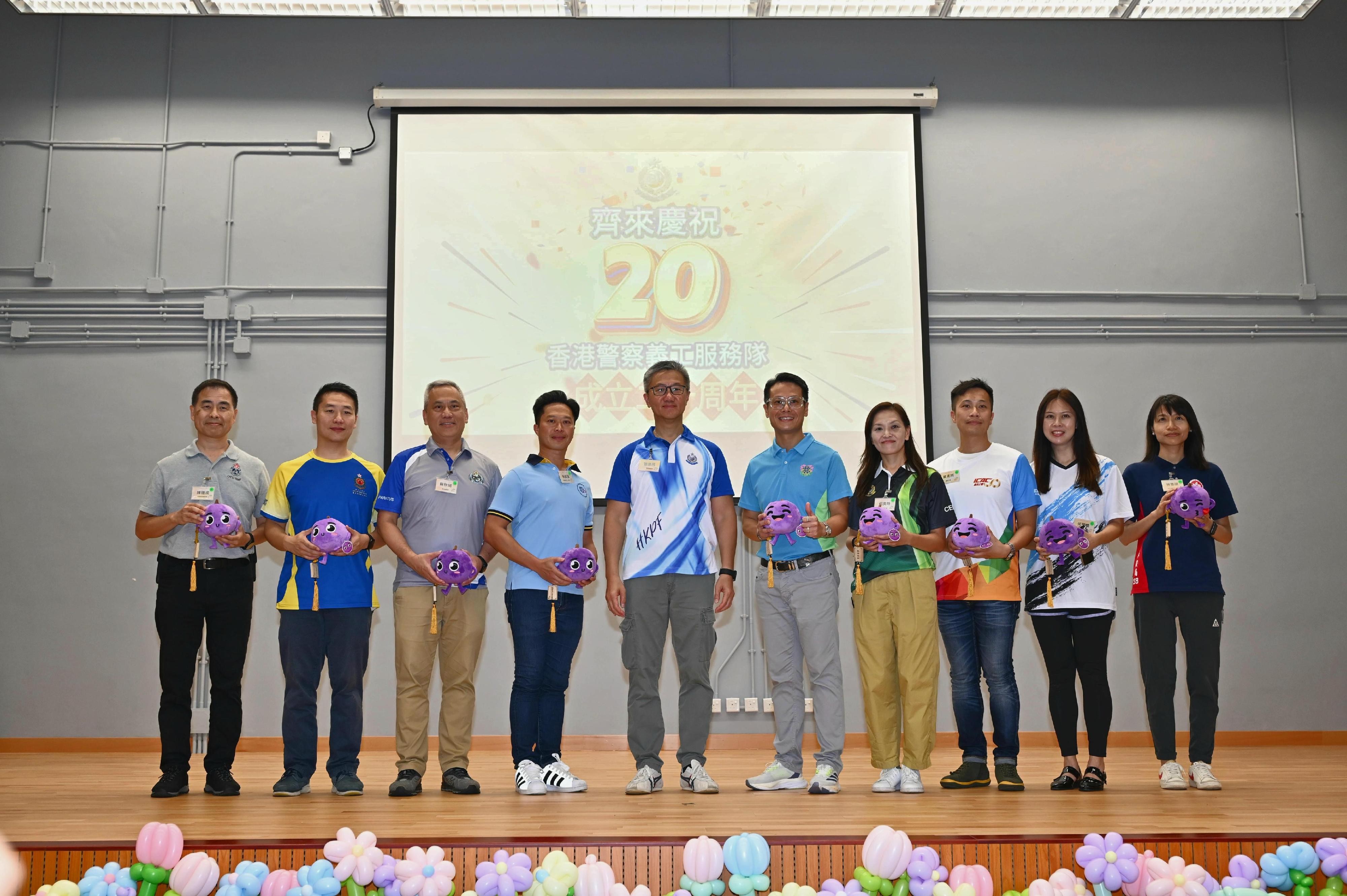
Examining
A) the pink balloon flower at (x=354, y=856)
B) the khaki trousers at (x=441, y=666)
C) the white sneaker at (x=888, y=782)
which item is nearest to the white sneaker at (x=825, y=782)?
the white sneaker at (x=888, y=782)

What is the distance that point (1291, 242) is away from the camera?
241 inches

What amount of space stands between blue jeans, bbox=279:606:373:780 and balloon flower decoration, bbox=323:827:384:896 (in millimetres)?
1160

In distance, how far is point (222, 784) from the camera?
11.6 feet

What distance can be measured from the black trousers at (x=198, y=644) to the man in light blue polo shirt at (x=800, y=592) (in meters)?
1.85

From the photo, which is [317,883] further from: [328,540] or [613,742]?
[613,742]

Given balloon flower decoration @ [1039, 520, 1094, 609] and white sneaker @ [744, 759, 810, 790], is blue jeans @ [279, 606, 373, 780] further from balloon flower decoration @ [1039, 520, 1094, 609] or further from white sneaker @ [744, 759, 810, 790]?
balloon flower decoration @ [1039, 520, 1094, 609]

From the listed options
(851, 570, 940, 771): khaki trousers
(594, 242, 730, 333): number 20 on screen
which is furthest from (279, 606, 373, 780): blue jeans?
(594, 242, 730, 333): number 20 on screen

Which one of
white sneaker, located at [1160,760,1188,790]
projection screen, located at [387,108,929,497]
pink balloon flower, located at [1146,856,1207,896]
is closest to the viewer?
pink balloon flower, located at [1146,856,1207,896]

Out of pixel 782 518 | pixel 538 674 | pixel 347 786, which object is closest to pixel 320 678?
pixel 347 786

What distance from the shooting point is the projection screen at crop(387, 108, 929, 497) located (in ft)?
19.0

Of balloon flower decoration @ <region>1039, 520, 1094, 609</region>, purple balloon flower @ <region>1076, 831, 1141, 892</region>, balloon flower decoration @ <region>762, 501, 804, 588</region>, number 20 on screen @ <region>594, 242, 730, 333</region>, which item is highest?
number 20 on screen @ <region>594, 242, 730, 333</region>

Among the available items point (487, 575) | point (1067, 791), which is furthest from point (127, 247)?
point (1067, 791)

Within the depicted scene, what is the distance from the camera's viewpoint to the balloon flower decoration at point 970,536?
135 inches

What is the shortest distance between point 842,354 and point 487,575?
2366mm
